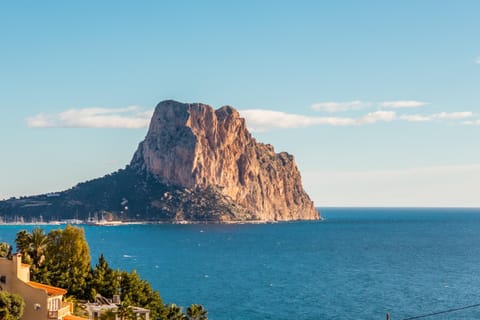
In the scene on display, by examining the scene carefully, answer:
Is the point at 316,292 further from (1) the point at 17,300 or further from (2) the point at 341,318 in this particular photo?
(1) the point at 17,300

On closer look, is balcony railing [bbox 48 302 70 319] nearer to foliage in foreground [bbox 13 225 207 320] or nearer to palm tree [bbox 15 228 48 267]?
foliage in foreground [bbox 13 225 207 320]

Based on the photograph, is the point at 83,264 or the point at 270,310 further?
the point at 270,310

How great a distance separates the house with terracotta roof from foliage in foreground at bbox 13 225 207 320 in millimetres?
14791

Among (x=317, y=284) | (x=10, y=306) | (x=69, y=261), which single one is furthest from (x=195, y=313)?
(x=317, y=284)

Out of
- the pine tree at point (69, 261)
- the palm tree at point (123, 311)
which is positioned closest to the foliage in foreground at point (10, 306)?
the palm tree at point (123, 311)

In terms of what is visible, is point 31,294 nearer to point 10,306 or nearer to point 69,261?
point 10,306

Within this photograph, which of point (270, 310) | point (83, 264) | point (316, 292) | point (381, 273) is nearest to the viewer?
point (83, 264)

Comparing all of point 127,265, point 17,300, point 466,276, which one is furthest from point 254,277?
point 17,300

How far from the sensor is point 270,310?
10612 cm

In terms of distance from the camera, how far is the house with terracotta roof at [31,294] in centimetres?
5619

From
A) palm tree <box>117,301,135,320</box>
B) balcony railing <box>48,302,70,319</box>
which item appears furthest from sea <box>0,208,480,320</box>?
balcony railing <box>48,302,70,319</box>

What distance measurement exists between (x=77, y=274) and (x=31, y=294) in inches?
879

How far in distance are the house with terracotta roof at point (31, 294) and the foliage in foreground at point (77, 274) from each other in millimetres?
14791

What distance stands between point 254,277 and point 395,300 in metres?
41.3
